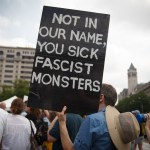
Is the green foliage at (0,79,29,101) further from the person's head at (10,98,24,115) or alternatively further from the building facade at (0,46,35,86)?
the person's head at (10,98,24,115)

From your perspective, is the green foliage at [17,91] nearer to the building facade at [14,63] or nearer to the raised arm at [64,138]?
the building facade at [14,63]

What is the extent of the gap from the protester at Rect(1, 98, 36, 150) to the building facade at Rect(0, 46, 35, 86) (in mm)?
127290

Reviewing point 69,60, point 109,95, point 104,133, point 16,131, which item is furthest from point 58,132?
point 104,133

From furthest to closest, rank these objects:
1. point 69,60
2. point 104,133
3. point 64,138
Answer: point 69,60
point 64,138
point 104,133

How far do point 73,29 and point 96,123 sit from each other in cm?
162

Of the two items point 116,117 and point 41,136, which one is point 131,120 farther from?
point 41,136

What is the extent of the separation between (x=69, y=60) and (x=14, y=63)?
131 metres

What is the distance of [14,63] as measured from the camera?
5246 inches

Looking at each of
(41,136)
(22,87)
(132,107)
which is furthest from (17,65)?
(41,136)

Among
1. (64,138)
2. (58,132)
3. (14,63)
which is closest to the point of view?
(64,138)

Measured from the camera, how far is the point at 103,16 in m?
4.54

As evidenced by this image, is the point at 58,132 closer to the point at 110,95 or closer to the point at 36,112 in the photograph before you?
the point at 110,95

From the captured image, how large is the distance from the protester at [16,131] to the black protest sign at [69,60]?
1.56 m

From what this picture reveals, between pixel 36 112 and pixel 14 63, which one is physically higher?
pixel 14 63
